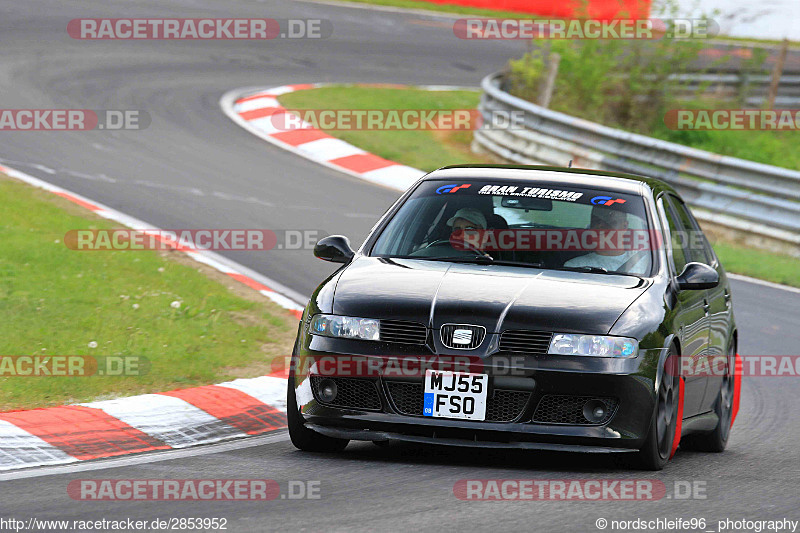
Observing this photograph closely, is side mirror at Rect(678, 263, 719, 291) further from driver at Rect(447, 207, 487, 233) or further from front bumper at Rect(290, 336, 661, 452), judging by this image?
driver at Rect(447, 207, 487, 233)

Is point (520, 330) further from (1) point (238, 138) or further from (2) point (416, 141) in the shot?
(2) point (416, 141)

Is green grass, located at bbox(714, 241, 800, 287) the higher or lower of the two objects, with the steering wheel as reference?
lower

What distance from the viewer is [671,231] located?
292 inches

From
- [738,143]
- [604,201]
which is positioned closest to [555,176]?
[604,201]

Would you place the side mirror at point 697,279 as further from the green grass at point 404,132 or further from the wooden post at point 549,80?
the wooden post at point 549,80

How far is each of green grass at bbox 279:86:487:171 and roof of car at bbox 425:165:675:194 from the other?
943 centimetres

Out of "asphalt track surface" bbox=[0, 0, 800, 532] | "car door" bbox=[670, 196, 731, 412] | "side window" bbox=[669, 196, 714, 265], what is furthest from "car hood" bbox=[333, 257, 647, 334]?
"side window" bbox=[669, 196, 714, 265]

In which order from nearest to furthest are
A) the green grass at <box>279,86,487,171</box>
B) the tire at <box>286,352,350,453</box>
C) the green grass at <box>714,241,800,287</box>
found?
the tire at <box>286,352,350,453</box>, the green grass at <box>714,241,800,287</box>, the green grass at <box>279,86,487,171</box>

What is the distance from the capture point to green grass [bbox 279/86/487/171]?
1817cm

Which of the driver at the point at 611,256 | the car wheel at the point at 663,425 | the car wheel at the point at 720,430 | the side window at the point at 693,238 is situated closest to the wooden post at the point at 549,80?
the side window at the point at 693,238

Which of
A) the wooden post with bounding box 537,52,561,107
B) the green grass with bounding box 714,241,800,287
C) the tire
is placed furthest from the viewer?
the wooden post with bounding box 537,52,561,107

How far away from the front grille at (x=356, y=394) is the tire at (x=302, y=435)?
8.2 inches

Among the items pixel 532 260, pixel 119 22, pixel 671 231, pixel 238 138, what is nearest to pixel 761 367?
pixel 671 231

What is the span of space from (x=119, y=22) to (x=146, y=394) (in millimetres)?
18208
